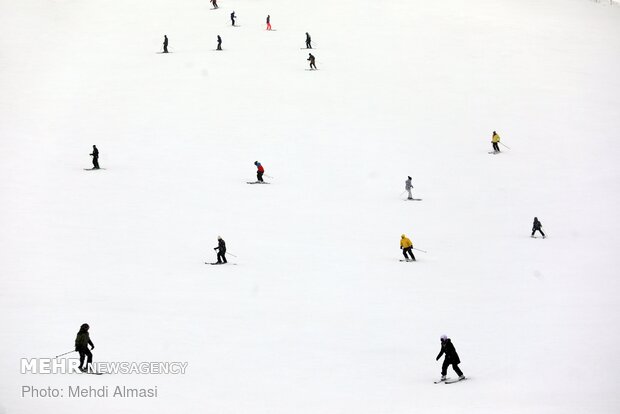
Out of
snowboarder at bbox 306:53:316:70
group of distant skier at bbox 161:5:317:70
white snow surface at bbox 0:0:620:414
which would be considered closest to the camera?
white snow surface at bbox 0:0:620:414

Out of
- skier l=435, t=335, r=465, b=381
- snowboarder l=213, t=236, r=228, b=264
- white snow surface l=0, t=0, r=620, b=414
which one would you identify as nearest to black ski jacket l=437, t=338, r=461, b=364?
skier l=435, t=335, r=465, b=381

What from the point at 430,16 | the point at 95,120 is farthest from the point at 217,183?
the point at 430,16

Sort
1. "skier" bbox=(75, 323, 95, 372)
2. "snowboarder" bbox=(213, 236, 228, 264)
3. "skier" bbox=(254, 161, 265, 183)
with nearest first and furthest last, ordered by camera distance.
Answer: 1. "skier" bbox=(75, 323, 95, 372)
2. "snowboarder" bbox=(213, 236, 228, 264)
3. "skier" bbox=(254, 161, 265, 183)

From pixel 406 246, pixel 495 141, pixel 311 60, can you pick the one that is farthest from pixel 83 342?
pixel 311 60

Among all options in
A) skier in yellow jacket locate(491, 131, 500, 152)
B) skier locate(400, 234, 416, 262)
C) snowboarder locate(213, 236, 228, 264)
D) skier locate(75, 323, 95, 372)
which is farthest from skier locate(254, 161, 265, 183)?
skier locate(75, 323, 95, 372)

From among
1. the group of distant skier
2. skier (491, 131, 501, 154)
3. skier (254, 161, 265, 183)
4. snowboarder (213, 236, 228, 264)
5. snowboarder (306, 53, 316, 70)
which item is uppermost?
the group of distant skier

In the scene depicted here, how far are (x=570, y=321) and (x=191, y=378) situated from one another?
338 inches

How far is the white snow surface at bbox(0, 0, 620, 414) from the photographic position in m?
15.4

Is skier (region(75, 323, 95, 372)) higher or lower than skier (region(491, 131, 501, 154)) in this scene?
lower

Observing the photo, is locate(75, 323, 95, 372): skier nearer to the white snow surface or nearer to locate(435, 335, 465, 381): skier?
the white snow surface

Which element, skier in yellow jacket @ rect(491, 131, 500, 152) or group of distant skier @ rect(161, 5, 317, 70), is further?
group of distant skier @ rect(161, 5, 317, 70)

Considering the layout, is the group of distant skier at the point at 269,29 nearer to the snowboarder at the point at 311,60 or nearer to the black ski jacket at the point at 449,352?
the snowboarder at the point at 311,60

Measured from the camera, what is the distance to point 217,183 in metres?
30.3

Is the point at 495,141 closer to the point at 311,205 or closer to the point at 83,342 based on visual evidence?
the point at 311,205
